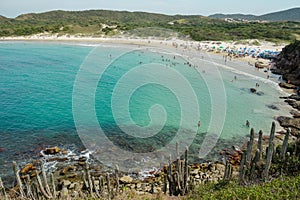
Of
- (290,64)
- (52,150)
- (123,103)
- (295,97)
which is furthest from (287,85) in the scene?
(52,150)

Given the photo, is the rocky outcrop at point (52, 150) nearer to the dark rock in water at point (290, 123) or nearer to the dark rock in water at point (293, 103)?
the dark rock in water at point (290, 123)

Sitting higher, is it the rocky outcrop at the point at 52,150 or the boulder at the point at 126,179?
the rocky outcrop at the point at 52,150

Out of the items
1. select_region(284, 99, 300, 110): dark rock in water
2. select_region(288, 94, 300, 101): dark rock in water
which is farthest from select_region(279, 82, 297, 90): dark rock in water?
select_region(284, 99, 300, 110): dark rock in water

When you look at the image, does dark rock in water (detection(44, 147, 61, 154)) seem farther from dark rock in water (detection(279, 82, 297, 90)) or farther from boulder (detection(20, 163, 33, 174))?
dark rock in water (detection(279, 82, 297, 90))


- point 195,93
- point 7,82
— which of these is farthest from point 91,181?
point 7,82

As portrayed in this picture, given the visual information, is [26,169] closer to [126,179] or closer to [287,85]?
[126,179]

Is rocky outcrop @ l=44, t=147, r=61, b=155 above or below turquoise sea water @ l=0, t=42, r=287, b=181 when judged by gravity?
below

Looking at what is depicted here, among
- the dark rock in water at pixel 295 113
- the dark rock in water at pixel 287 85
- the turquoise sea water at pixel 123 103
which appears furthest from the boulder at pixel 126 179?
the dark rock in water at pixel 287 85
